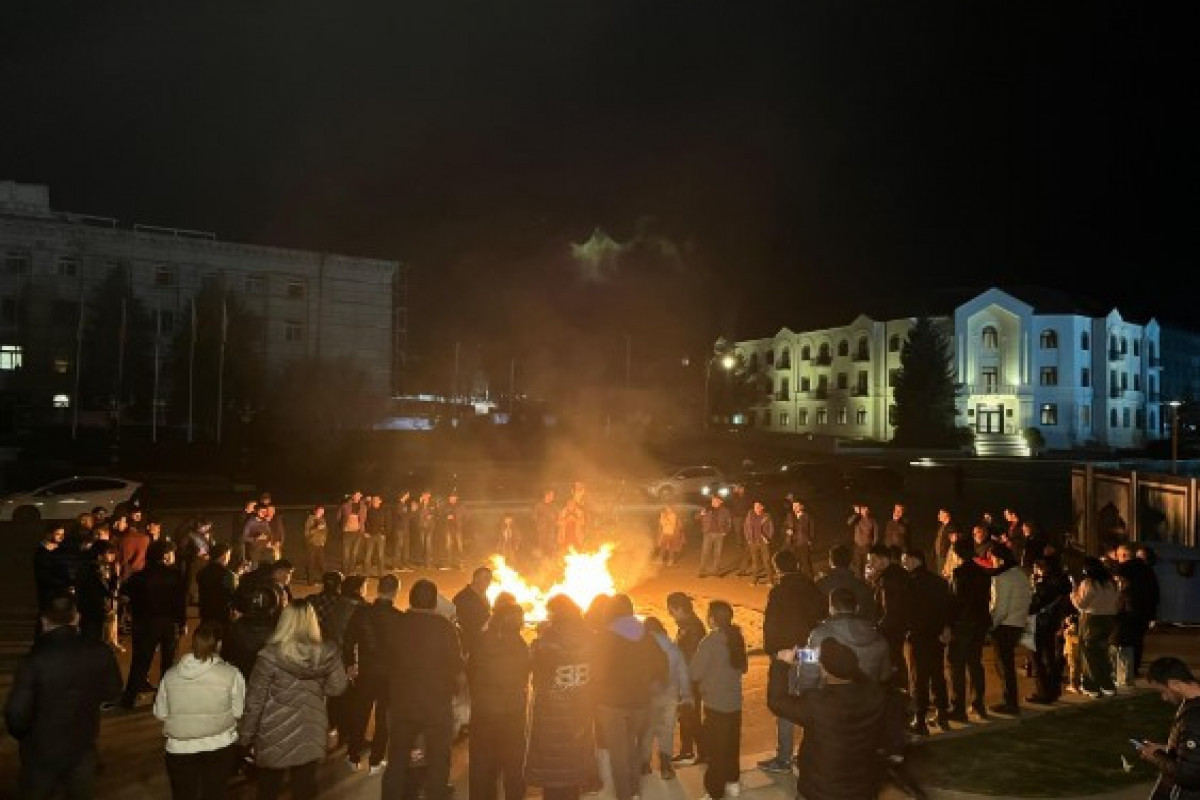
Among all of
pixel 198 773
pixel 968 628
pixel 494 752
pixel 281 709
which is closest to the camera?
pixel 198 773

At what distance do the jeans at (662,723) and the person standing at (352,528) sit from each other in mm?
13121

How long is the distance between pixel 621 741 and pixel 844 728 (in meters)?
2.62

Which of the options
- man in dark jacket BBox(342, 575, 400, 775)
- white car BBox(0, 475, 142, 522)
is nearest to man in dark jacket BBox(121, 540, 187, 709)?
man in dark jacket BBox(342, 575, 400, 775)

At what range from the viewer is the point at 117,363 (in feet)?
171

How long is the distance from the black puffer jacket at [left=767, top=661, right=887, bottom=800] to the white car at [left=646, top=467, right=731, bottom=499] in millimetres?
28476

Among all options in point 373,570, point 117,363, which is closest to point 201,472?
point 117,363

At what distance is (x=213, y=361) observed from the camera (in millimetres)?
52375

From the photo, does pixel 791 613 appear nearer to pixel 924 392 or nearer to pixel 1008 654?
pixel 1008 654

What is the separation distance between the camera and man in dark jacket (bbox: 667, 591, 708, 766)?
317 inches

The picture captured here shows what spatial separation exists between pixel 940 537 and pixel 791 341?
62225 millimetres

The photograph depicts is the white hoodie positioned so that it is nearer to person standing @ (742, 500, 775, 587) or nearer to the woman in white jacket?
the woman in white jacket

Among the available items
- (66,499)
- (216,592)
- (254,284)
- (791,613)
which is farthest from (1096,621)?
(254,284)

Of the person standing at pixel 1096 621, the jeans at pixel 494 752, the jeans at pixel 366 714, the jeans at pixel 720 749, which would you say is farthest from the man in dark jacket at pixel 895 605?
the jeans at pixel 366 714

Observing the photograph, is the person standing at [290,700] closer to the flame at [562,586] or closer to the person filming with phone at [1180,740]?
the person filming with phone at [1180,740]
